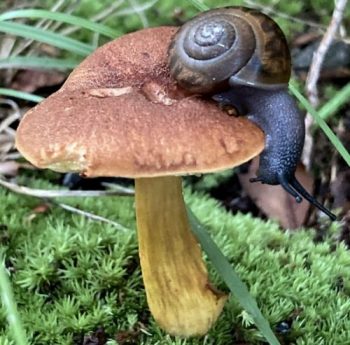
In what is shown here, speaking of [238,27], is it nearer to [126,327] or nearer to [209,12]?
[209,12]

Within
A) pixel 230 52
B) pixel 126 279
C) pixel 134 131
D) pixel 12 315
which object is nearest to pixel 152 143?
pixel 134 131

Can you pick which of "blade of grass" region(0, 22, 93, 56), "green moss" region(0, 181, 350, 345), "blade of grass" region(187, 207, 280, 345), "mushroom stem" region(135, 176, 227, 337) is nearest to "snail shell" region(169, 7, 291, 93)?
"mushroom stem" region(135, 176, 227, 337)

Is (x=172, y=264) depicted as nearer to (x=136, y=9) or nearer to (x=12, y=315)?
(x=12, y=315)

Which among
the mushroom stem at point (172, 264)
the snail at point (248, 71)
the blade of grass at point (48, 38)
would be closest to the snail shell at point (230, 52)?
the snail at point (248, 71)

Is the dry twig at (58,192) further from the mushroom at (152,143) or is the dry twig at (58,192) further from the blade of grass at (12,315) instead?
the blade of grass at (12,315)

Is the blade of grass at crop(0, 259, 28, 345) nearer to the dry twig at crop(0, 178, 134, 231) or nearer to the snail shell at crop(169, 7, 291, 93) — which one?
the snail shell at crop(169, 7, 291, 93)

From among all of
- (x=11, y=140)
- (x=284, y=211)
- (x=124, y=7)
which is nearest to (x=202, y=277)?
(x=284, y=211)
